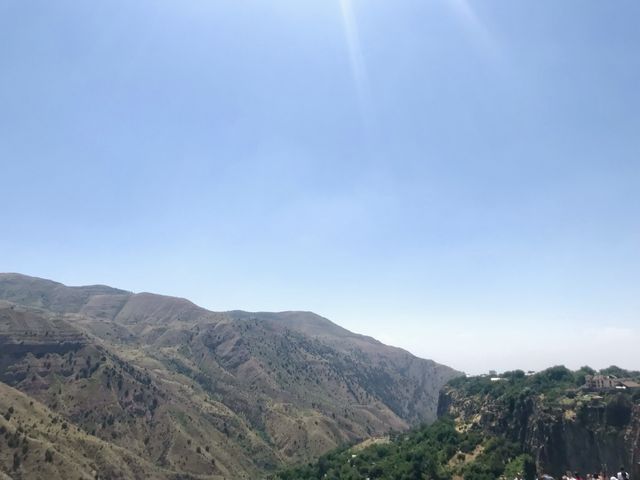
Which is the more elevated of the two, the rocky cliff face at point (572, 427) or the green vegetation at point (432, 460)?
the rocky cliff face at point (572, 427)

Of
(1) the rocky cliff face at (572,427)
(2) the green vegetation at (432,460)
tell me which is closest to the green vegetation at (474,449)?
(2) the green vegetation at (432,460)

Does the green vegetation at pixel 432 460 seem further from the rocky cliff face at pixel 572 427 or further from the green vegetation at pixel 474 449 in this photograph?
the rocky cliff face at pixel 572 427

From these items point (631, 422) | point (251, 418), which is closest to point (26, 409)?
point (251, 418)

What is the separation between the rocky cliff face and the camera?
5922cm

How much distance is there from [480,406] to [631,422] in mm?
47743

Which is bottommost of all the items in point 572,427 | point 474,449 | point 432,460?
point 432,460

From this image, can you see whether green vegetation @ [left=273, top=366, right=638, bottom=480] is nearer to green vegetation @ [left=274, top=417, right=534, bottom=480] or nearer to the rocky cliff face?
green vegetation @ [left=274, top=417, right=534, bottom=480]

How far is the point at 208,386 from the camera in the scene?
19850cm

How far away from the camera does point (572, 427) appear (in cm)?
6638

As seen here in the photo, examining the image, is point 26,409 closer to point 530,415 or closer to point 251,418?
point 251,418

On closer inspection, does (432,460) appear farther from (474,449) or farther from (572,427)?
(572,427)

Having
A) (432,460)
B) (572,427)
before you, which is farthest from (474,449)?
(572,427)

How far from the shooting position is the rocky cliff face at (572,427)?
59.2m

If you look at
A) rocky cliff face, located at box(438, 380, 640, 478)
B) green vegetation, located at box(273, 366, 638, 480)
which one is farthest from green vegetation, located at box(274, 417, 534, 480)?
rocky cliff face, located at box(438, 380, 640, 478)
